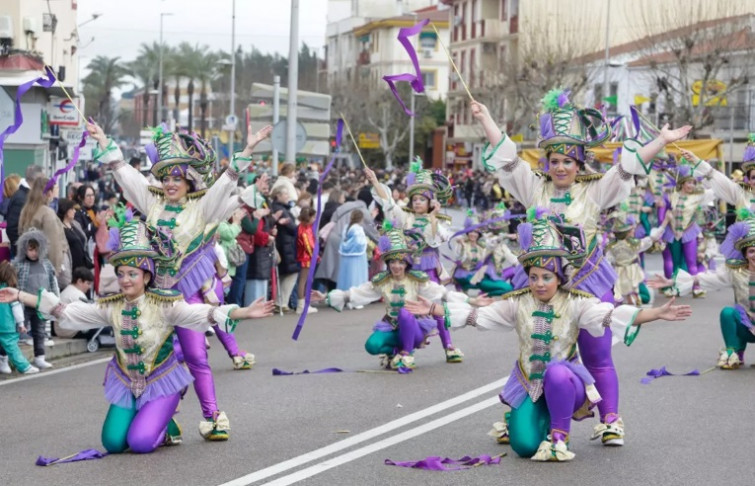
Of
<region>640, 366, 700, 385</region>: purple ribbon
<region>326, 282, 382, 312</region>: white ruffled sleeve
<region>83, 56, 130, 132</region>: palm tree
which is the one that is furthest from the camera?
<region>83, 56, 130, 132</region>: palm tree

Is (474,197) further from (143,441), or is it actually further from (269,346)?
(143,441)

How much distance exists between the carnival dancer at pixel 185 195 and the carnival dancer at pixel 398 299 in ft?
9.94

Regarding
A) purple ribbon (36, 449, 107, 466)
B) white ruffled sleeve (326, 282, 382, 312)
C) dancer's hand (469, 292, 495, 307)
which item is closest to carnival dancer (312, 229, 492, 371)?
white ruffled sleeve (326, 282, 382, 312)

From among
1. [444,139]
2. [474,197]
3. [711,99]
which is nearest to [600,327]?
[711,99]

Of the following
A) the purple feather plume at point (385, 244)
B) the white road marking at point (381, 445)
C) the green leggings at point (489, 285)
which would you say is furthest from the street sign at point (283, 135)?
the white road marking at point (381, 445)

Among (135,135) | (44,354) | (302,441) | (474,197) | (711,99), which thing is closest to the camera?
(302,441)

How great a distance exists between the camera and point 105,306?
955cm

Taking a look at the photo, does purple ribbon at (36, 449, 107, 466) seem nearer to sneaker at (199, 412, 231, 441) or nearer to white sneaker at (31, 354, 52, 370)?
sneaker at (199, 412, 231, 441)

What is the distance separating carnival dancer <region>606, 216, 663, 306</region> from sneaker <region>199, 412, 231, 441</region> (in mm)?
10965

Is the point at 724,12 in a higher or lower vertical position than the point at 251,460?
higher

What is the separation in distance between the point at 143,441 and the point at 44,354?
5437 mm

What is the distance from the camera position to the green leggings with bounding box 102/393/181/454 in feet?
30.3

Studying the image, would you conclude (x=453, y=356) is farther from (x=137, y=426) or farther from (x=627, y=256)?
(x=627, y=256)

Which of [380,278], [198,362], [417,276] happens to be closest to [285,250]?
[380,278]
